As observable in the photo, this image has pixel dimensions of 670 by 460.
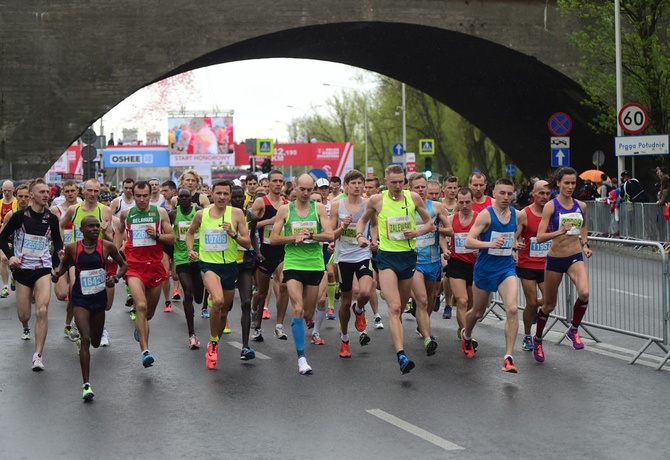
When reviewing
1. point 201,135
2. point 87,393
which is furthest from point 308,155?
point 87,393

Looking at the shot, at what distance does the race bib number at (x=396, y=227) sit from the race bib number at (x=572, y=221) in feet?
5.12

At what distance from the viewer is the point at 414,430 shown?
8.51 m

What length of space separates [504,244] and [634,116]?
16.2 meters

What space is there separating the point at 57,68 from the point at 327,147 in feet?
138

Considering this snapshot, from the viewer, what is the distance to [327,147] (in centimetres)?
7388

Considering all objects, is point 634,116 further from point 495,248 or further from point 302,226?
point 302,226

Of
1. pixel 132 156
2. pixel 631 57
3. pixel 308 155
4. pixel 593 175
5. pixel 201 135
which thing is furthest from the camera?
pixel 201 135

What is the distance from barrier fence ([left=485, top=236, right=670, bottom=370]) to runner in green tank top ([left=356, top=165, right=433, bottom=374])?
7.46ft

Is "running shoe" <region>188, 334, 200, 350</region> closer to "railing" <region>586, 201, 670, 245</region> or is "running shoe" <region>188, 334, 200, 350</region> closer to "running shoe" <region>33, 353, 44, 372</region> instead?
"running shoe" <region>33, 353, 44, 372</region>

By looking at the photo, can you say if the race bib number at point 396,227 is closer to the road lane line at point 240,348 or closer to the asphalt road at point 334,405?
the asphalt road at point 334,405

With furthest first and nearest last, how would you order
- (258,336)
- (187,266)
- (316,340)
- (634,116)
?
(634,116), (187,266), (258,336), (316,340)

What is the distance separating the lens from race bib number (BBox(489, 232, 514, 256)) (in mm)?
11539

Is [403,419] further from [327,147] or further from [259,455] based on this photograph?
[327,147]

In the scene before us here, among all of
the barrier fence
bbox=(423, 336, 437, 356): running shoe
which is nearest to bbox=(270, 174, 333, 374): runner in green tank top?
bbox=(423, 336, 437, 356): running shoe
